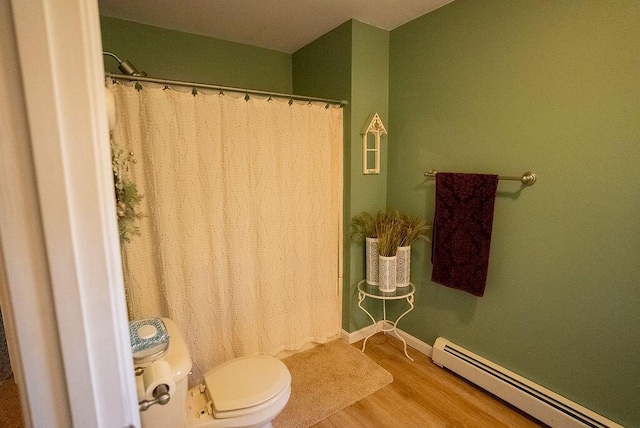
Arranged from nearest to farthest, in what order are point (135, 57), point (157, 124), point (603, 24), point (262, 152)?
point (603, 24) < point (157, 124) < point (262, 152) < point (135, 57)

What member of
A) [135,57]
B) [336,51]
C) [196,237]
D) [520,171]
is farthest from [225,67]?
[520,171]

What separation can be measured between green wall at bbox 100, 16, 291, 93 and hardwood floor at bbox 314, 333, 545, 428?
2.37 m

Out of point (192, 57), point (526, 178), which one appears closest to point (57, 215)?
point (526, 178)

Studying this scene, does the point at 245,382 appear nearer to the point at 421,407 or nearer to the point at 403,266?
the point at 421,407

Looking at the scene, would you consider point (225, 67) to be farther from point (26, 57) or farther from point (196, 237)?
point (26, 57)

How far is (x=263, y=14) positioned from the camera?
2.00m

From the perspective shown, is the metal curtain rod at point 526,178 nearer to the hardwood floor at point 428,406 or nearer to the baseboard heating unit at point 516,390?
the baseboard heating unit at point 516,390

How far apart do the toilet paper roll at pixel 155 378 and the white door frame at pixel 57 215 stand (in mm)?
408

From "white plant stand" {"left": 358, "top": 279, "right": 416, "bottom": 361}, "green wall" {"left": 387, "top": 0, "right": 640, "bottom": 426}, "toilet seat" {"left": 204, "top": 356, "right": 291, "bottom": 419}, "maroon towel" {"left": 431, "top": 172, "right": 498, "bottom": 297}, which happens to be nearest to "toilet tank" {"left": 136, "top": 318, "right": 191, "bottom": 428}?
"toilet seat" {"left": 204, "top": 356, "right": 291, "bottom": 419}

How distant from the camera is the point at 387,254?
82.4 inches

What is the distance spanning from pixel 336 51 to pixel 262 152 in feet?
3.12

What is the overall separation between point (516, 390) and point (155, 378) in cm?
181

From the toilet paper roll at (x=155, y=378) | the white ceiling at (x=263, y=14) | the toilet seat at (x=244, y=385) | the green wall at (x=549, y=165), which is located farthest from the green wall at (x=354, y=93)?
the toilet paper roll at (x=155, y=378)

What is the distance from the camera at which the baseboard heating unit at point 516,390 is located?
Result: 1.49 m
